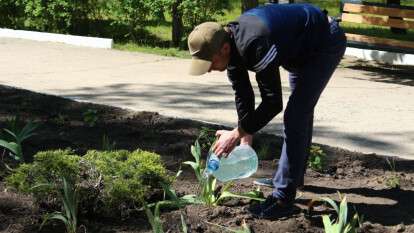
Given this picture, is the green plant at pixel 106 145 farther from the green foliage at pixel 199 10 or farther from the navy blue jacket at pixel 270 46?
the green foliage at pixel 199 10

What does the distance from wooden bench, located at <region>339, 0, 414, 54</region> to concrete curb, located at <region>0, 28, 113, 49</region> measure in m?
3.91

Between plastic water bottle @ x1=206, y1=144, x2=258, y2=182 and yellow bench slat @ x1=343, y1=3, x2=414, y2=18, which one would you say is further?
yellow bench slat @ x1=343, y1=3, x2=414, y2=18

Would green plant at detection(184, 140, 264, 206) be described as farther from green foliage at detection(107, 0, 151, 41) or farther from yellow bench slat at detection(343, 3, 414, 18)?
green foliage at detection(107, 0, 151, 41)

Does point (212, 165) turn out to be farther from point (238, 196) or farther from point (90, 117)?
point (90, 117)

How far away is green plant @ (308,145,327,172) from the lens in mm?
4930

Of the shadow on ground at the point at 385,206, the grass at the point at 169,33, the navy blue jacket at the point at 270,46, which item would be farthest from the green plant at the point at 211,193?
the grass at the point at 169,33

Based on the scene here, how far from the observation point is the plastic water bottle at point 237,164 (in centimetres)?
411

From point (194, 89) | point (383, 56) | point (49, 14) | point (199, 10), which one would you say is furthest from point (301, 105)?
point (49, 14)

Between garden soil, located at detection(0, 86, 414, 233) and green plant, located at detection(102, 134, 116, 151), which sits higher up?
green plant, located at detection(102, 134, 116, 151)

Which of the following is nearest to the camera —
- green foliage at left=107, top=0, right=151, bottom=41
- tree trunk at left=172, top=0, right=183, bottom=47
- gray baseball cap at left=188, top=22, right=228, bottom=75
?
gray baseball cap at left=188, top=22, right=228, bottom=75

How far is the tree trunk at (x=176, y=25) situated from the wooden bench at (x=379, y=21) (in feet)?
8.99

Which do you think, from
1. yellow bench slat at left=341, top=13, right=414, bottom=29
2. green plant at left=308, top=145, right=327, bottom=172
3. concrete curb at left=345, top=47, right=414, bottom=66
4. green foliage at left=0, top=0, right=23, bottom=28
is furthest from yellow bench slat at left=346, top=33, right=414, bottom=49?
green foliage at left=0, top=0, right=23, bottom=28

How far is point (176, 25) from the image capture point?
12.3m

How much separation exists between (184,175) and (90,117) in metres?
1.63
